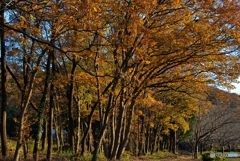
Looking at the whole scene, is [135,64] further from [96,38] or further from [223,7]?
[223,7]

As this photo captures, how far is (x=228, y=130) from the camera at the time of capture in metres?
Result: 44.2

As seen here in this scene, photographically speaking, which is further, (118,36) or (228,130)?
(228,130)

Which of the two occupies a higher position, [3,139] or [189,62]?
[189,62]

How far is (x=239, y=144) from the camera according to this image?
169ft

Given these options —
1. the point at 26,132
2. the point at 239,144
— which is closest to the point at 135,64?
the point at 26,132

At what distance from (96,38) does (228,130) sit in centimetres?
3633

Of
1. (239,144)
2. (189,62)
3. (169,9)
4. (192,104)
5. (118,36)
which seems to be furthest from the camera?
(239,144)

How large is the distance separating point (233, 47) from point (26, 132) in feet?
31.2

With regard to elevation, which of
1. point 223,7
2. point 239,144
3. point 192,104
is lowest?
point 239,144

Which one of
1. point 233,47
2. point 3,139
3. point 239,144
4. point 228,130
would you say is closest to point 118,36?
point 233,47

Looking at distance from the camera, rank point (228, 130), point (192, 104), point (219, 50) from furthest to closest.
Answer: point (228, 130) → point (192, 104) → point (219, 50)

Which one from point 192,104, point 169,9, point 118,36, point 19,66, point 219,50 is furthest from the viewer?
point 192,104

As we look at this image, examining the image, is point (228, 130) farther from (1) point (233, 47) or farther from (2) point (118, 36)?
(2) point (118, 36)

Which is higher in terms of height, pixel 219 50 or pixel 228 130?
pixel 219 50
